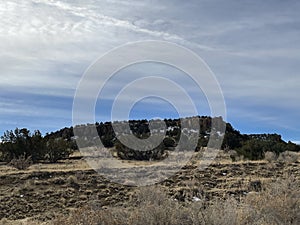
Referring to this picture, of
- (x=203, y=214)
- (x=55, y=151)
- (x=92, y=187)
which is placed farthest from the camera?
(x=55, y=151)

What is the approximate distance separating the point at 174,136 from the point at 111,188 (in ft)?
89.9

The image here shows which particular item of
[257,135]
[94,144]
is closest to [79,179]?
[94,144]

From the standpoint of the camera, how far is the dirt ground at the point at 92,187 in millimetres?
18219

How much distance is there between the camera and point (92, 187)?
21688mm

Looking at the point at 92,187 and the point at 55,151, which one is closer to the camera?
the point at 92,187

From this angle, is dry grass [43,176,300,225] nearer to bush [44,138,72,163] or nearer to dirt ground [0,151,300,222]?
dirt ground [0,151,300,222]

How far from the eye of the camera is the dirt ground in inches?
717

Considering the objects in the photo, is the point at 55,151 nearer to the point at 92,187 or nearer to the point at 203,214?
the point at 92,187

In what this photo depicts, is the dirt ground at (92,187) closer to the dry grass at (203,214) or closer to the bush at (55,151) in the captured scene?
the dry grass at (203,214)

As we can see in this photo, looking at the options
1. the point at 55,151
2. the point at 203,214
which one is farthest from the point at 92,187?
the point at 55,151

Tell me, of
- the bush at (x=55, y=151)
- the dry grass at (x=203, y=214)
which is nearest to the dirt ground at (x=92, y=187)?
the dry grass at (x=203, y=214)

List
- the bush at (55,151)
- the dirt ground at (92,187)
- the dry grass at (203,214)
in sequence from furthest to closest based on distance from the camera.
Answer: the bush at (55,151) → the dirt ground at (92,187) → the dry grass at (203,214)

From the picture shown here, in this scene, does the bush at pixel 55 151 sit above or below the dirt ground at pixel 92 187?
above

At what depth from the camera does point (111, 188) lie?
21.5m
